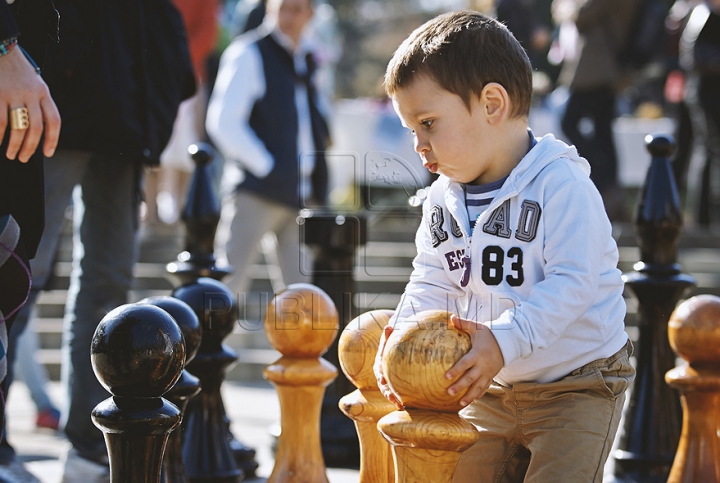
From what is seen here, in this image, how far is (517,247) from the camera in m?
2.23

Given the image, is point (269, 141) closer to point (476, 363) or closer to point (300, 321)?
point (300, 321)

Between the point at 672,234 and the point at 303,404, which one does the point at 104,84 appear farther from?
the point at 672,234

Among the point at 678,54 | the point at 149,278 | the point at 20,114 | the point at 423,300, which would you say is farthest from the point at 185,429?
the point at 678,54

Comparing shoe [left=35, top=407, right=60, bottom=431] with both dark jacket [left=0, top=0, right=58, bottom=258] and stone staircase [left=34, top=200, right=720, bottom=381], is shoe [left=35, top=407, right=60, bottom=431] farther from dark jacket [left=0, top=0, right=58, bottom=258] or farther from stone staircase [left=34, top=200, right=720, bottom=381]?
dark jacket [left=0, top=0, right=58, bottom=258]

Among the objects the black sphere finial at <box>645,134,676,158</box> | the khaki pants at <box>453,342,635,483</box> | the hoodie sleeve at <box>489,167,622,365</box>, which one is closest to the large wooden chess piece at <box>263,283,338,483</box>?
the khaki pants at <box>453,342,635,483</box>

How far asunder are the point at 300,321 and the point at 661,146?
4.88ft

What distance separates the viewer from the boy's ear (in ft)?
7.34

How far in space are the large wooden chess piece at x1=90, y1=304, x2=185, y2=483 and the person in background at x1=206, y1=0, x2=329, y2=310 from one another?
10.3 feet

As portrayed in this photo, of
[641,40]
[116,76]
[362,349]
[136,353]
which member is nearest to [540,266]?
[362,349]

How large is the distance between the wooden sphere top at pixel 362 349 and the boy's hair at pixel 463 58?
0.61m

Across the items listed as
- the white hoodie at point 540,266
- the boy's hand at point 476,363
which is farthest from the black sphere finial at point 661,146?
the boy's hand at point 476,363

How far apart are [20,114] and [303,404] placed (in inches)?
46.5

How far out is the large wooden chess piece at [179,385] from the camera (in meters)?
2.41

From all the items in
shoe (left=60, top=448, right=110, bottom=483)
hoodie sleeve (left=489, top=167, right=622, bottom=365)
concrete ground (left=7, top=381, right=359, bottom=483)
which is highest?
hoodie sleeve (left=489, top=167, right=622, bottom=365)
